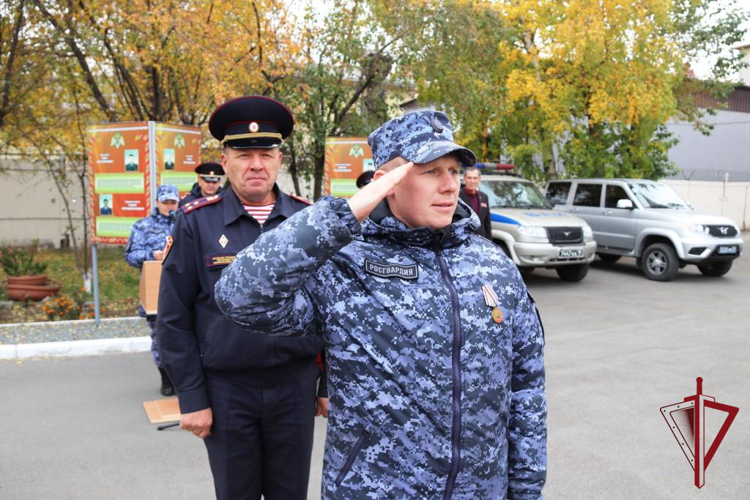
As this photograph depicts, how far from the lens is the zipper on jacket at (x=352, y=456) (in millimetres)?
1843

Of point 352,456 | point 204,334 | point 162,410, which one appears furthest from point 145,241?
point 352,456

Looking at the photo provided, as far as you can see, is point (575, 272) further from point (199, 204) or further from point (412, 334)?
point (412, 334)

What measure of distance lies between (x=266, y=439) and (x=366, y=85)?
9.60 metres

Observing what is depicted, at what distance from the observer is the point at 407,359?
1.81 metres

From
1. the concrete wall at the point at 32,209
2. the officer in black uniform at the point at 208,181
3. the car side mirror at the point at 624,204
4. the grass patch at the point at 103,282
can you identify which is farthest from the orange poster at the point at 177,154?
the concrete wall at the point at 32,209

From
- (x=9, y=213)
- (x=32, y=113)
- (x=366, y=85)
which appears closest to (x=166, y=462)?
(x=366, y=85)

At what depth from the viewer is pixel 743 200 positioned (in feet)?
75.3

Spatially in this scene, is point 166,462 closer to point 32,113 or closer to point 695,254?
point 32,113

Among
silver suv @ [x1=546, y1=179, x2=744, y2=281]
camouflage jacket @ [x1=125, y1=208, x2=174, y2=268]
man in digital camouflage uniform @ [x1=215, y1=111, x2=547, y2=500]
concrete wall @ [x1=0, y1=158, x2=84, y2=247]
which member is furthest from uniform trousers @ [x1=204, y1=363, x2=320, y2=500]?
concrete wall @ [x1=0, y1=158, x2=84, y2=247]

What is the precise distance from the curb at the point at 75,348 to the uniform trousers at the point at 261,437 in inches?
202

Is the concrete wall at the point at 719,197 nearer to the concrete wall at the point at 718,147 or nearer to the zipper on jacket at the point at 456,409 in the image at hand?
the concrete wall at the point at 718,147

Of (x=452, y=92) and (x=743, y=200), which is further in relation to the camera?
(x=743, y=200)

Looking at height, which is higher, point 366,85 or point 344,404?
point 366,85

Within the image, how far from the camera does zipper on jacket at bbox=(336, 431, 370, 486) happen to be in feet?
6.05
